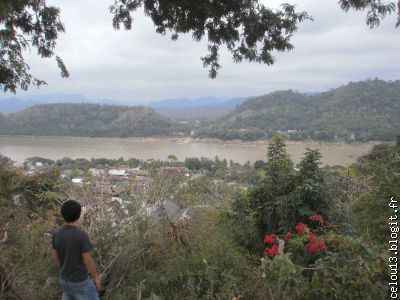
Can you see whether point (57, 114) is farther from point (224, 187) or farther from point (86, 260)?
point (86, 260)

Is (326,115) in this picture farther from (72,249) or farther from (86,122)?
(72,249)

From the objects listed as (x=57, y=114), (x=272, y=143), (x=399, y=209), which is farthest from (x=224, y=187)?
(x=57, y=114)

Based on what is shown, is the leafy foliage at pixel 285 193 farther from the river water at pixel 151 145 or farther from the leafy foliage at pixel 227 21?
the river water at pixel 151 145

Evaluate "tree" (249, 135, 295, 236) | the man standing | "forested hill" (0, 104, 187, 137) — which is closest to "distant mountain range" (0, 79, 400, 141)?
"forested hill" (0, 104, 187, 137)

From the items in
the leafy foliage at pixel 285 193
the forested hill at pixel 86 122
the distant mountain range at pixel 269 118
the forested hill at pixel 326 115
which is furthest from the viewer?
the forested hill at pixel 86 122

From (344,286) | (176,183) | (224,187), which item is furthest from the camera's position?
(224,187)

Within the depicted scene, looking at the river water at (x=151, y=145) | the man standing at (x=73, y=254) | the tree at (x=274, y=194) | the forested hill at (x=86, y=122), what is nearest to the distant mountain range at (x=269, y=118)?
the forested hill at (x=86, y=122)

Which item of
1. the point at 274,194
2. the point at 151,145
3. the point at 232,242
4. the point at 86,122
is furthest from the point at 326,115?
the point at 232,242
